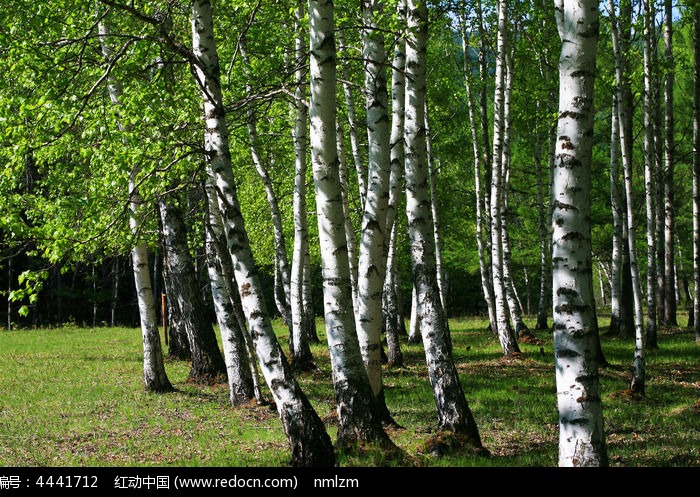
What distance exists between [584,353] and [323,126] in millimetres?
3723

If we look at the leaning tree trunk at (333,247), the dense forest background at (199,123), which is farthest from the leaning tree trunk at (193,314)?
the leaning tree trunk at (333,247)

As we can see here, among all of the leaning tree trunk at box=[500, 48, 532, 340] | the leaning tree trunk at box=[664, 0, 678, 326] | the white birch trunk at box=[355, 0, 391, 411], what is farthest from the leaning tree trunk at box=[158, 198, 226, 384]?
the leaning tree trunk at box=[664, 0, 678, 326]

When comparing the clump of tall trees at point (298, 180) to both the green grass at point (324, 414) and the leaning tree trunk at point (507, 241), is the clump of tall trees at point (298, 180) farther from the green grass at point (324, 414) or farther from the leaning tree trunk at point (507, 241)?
the green grass at point (324, 414)

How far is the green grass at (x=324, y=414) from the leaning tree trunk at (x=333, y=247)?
1.43ft

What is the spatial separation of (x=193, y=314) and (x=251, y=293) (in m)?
8.90

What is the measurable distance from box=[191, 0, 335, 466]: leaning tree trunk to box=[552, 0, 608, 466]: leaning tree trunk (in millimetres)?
2636

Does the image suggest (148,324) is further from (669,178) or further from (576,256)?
(669,178)

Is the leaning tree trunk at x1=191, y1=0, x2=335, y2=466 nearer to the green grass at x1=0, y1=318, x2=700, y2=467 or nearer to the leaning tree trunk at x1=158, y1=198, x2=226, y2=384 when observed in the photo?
the green grass at x1=0, y1=318, x2=700, y2=467

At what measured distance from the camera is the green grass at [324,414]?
338 inches

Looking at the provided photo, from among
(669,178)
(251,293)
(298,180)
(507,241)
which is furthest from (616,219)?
(251,293)

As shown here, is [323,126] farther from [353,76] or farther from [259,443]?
[353,76]

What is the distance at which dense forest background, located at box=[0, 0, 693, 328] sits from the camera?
8641mm

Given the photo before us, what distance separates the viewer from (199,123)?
964 centimetres
